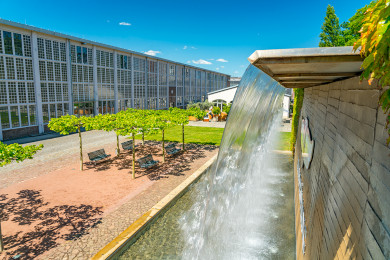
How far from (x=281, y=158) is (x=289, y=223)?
7950mm

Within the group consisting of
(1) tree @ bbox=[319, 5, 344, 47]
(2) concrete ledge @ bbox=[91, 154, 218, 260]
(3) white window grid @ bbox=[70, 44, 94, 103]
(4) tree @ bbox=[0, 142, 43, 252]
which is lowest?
(2) concrete ledge @ bbox=[91, 154, 218, 260]

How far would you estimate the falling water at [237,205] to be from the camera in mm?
5625

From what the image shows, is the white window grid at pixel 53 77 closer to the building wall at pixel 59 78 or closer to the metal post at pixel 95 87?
the building wall at pixel 59 78

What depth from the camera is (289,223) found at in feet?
24.4

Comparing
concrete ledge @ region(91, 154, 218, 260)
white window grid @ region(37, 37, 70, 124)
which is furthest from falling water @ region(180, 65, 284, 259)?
white window grid @ region(37, 37, 70, 124)

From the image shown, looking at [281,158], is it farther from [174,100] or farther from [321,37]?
[174,100]

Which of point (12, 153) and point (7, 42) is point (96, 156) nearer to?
point (12, 153)

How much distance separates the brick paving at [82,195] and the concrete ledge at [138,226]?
250mm

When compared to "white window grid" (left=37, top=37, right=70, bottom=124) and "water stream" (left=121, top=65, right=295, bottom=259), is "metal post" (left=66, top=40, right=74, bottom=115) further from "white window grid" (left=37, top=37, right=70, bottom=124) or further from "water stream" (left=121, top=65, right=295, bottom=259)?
"water stream" (left=121, top=65, right=295, bottom=259)

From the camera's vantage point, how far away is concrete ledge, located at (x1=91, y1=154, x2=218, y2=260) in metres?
6.07

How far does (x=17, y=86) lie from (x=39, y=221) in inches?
760

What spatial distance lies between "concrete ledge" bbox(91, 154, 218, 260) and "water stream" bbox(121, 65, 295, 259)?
19 centimetres

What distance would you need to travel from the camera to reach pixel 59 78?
25.8m

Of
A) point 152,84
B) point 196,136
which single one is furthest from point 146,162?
point 152,84
